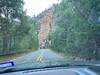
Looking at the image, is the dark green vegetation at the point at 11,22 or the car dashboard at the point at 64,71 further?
the dark green vegetation at the point at 11,22

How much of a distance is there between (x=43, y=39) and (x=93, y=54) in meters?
162

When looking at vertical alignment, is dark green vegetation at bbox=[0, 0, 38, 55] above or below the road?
above

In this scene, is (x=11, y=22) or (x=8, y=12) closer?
(x=8, y=12)

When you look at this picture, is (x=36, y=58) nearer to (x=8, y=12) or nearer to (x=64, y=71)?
(x=8, y=12)

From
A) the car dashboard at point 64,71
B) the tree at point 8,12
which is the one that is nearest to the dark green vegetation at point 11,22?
the tree at point 8,12

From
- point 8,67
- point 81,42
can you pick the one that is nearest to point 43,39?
point 81,42

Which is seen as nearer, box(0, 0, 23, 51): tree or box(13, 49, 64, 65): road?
box(13, 49, 64, 65): road

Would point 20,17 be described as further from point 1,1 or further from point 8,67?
point 8,67

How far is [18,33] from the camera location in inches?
2670

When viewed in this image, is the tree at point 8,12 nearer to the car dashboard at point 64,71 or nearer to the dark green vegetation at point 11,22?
the dark green vegetation at point 11,22

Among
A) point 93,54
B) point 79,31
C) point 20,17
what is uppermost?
point 20,17

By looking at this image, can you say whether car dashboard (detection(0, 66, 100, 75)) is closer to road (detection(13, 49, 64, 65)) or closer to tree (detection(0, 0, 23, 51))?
road (detection(13, 49, 64, 65))

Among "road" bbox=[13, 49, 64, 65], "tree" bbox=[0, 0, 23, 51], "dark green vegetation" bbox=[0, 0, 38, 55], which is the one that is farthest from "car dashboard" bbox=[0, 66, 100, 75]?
"tree" bbox=[0, 0, 23, 51]

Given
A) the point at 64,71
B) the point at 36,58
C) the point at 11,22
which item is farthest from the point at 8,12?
the point at 64,71
